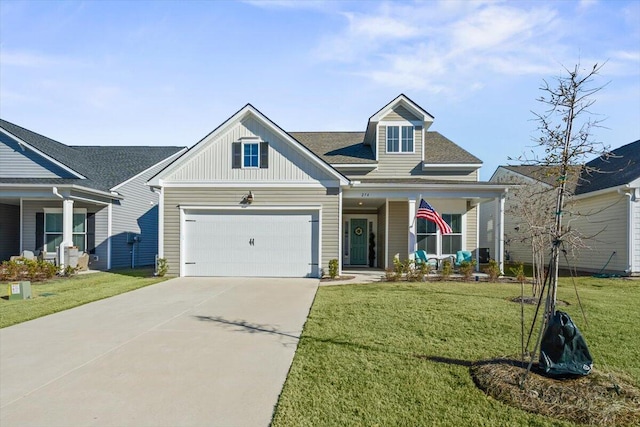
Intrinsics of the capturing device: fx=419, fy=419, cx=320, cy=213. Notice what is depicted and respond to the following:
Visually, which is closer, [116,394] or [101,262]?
[116,394]

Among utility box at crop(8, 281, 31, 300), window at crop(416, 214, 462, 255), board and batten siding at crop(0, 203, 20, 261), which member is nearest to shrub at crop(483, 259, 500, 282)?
window at crop(416, 214, 462, 255)

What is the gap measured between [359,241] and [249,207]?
628 cm

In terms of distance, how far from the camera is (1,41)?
1085 centimetres

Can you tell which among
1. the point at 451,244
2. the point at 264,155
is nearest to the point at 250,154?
the point at 264,155

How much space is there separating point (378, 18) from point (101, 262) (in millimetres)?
13845

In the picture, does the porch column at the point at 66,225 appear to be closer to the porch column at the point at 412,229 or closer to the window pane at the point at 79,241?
the window pane at the point at 79,241

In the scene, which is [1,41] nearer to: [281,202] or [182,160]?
[182,160]

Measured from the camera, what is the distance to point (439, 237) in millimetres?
15398

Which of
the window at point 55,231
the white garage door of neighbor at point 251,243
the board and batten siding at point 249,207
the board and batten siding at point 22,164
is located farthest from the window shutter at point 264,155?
the window at point 55,231

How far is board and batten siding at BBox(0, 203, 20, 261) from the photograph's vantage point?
17719mm

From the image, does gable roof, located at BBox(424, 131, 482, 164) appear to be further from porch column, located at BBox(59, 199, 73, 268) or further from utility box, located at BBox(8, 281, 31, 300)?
utility box, located at BBox(8, 281, 31, 300)

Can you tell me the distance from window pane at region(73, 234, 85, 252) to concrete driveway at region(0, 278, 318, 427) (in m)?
9.02

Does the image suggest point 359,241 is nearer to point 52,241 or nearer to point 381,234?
point 381,234

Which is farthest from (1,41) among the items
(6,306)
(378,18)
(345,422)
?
(345,422)
